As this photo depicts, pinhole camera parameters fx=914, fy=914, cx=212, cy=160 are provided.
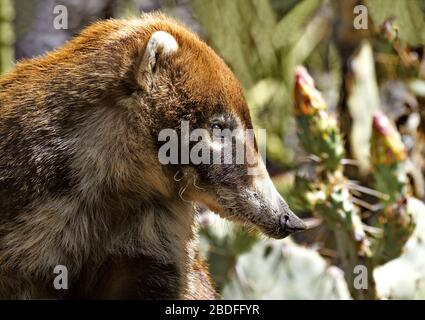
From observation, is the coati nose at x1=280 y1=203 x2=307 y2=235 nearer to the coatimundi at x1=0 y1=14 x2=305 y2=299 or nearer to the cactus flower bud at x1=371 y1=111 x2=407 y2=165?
the coatimundi at x1=0 y1=14 x2=305 y2=299

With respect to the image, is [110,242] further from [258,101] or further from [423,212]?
[258,101]

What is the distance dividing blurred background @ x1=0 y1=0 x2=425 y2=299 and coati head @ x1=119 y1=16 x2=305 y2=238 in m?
0.22

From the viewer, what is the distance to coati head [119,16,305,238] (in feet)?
10.8

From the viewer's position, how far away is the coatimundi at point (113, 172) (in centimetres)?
322

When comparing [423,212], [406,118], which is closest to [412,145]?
[406,118]

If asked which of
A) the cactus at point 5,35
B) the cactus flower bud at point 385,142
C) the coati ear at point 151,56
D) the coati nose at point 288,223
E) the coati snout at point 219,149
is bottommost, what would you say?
the coati nose at point 288,223

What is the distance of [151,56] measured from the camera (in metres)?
3.29

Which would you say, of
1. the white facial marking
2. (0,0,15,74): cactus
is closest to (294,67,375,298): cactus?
the white facial marking

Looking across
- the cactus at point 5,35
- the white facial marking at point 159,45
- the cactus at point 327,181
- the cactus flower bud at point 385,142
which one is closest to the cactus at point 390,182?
the cactus flower bud at point 385,142

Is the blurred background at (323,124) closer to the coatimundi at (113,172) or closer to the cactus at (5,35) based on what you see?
the cactus at (5,35)

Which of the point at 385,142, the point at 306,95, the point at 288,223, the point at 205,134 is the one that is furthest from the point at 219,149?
the point at 385,142

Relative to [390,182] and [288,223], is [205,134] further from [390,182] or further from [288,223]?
[390,182]

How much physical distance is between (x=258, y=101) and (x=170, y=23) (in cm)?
321
